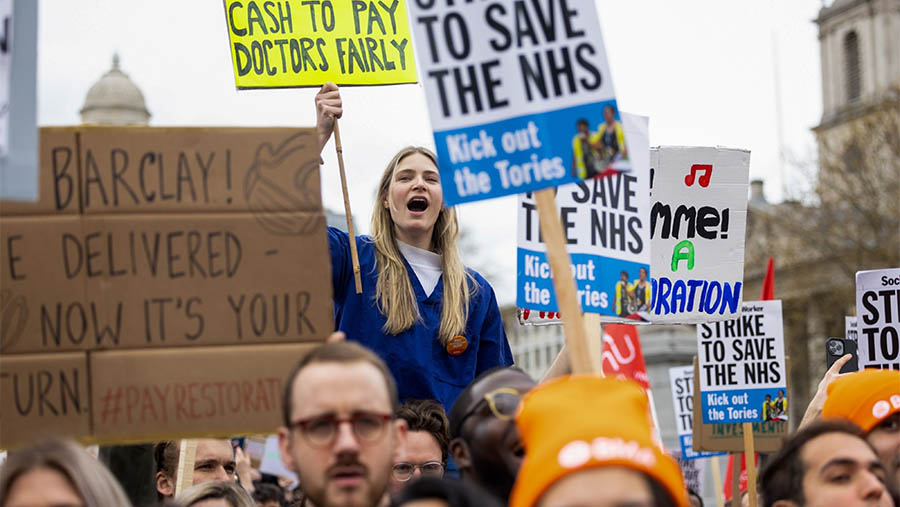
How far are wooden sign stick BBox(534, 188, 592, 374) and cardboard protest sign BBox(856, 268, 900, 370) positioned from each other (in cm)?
354

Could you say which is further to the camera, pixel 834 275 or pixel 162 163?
pixel 834 275

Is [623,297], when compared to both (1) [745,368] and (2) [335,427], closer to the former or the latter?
(2) [335,427]

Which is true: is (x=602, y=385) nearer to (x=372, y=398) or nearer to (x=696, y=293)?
(x=372, y=398)

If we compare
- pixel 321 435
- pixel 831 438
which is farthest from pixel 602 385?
pixel 831 438

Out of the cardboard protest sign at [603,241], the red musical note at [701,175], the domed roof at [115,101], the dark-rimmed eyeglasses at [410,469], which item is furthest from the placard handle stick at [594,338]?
the domed roof at [115,101]

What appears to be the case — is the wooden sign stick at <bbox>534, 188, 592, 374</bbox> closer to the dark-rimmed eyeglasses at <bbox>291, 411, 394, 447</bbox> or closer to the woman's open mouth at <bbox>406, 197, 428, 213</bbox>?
the dark-rimmed eyeglasses at <bbox>291, 411, 394, 447</bbox>

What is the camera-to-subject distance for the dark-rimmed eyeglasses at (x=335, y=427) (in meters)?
3.98

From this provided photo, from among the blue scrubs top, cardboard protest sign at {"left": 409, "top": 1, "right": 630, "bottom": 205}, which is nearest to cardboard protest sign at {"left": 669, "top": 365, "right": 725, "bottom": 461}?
the blue scrubs top

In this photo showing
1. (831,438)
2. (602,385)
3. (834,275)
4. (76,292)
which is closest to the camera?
(602,385)

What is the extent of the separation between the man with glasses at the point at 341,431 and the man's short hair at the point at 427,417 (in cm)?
167

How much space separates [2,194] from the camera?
4270 mm

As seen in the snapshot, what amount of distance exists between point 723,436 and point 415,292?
411 centimetres

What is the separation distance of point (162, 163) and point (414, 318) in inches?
65.5

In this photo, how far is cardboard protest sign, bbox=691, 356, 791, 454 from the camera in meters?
9.60
